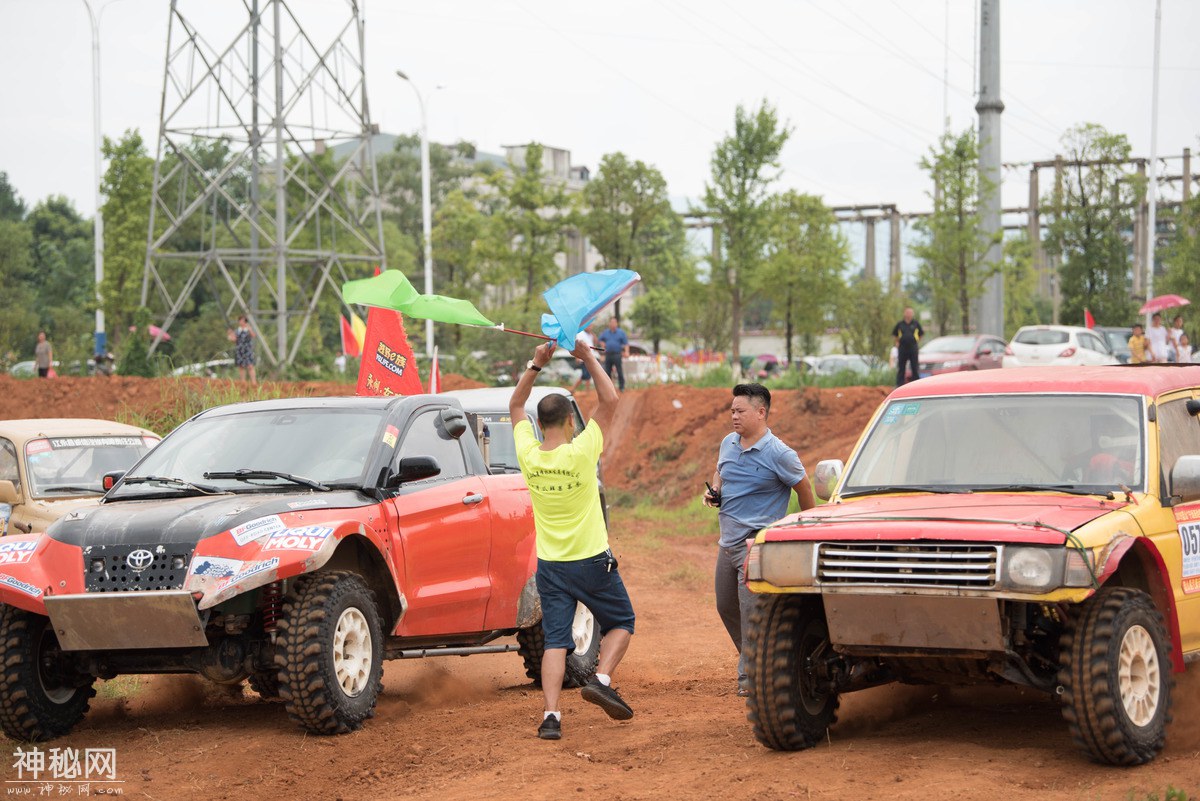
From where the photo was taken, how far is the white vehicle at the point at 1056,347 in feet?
115

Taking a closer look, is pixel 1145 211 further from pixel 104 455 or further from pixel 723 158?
pixel 104 455

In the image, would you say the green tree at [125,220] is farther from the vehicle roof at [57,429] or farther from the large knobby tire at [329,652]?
the large knobby tire at [329,652]

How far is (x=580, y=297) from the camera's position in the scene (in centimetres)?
837

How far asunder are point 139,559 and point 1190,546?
531 centimetres

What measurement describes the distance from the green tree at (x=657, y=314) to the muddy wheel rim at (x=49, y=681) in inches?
→ 2337

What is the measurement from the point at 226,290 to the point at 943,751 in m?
65.0

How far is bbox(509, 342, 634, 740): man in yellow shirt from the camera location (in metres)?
7.84

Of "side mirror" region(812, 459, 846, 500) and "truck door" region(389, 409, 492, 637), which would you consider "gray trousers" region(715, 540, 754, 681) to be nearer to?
"side mirror" region(812, 459, 846, 500)

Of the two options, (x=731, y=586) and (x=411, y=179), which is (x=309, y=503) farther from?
(x=411, y=179)

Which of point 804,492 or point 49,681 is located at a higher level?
point 804,492

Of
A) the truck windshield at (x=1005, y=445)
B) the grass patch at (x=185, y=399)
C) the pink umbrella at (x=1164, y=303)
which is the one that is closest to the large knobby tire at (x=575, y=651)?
the truck windshield at (x=1005, y=445)

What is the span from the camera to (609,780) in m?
6.88

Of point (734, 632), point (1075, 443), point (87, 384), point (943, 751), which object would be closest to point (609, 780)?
point (943, 751)

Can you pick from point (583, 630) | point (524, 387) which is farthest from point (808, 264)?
point (524, 387)
